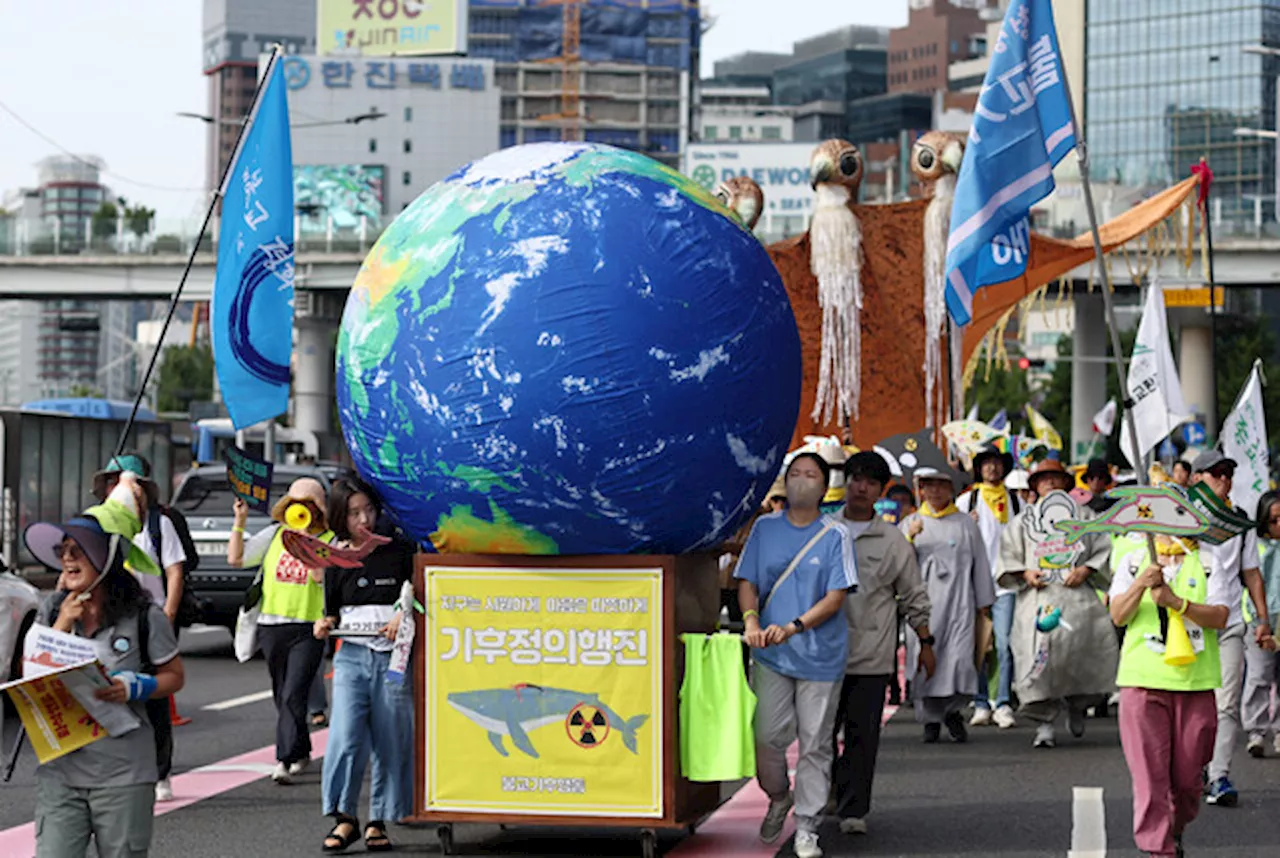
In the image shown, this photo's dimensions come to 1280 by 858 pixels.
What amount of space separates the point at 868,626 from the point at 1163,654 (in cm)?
207

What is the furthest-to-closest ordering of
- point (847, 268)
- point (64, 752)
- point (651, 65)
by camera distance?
point (651, 65) < point (847, 268) < point (64, 752)

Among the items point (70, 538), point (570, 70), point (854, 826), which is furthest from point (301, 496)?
point (570, 70)

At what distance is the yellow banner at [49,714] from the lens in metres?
6.52

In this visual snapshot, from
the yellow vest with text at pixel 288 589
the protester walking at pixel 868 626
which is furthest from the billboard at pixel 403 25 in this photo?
the protester walking at pixel 868 626

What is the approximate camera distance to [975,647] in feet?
44.1

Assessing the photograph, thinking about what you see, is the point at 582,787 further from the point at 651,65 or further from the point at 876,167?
the point at 876,167

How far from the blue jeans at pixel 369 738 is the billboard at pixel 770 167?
113 metres

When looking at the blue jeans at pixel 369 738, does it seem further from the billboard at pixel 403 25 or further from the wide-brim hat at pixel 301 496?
the billboard at pixel 403 25

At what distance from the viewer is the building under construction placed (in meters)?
159

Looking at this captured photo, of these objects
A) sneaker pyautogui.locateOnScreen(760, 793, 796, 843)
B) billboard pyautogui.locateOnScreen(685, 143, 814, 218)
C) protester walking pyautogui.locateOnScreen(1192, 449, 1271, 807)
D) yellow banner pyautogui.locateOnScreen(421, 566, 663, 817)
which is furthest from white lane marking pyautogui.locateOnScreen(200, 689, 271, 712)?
billboard pyautogui.locateOnScreen(685, 143, 814, 218)

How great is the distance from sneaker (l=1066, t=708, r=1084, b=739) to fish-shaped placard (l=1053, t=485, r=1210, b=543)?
17.9 feet

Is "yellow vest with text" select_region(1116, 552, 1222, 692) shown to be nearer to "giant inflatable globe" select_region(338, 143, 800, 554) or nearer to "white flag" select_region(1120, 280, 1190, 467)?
"giant inflatable globe" select_region(338, 143, 800, 554)

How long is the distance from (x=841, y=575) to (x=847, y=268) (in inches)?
406

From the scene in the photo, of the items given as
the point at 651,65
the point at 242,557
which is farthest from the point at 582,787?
the point at 651,65
